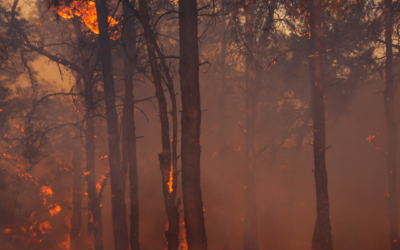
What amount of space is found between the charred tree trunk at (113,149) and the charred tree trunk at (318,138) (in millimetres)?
6475

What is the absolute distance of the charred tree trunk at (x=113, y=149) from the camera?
359 inches

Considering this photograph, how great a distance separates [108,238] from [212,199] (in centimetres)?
803

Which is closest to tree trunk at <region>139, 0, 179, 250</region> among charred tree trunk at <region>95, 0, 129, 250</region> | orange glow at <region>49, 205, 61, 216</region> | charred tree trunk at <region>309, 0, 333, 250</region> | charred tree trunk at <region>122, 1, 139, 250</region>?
charred tree trunk at <region>122, 1, 139, 250</region>

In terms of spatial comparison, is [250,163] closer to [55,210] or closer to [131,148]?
[131,148]

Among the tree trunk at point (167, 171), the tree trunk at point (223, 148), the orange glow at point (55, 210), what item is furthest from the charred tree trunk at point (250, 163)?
the orange glow at point (55, 210)

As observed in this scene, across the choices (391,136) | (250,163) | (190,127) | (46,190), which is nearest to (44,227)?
(46,190)

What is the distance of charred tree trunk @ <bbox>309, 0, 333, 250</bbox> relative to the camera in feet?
25.1

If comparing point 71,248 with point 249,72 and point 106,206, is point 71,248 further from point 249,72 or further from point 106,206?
point 249,72

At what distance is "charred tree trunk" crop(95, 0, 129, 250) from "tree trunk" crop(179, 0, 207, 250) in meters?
4.75

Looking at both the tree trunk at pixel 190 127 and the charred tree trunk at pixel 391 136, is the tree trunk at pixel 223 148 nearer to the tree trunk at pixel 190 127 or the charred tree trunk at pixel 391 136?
the charred tree trunk at pixel 391 136

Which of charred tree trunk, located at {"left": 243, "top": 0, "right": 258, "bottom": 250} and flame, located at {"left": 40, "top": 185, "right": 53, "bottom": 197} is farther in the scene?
flame, located at {"left": 40, "top": 185, "right": 53, "bottom": 197}

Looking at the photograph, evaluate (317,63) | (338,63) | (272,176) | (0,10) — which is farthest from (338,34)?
(0,10)

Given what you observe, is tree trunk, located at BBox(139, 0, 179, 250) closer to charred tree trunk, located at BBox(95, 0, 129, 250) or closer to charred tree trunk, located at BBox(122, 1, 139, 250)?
charred tree trunk, located at BBox(122, 1, 139, 250)

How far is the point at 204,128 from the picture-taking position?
22984 mm
